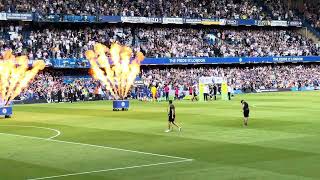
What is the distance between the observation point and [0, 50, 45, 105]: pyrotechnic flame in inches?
2084

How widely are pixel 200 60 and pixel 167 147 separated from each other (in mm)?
59452

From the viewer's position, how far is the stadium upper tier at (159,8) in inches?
3009

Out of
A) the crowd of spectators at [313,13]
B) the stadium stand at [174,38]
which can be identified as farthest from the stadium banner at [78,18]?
the crowd of spectators at [313,13]

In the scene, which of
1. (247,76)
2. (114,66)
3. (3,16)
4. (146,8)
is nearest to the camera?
(114,66)

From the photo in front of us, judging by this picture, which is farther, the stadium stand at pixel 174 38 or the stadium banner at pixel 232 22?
the stadium banner at pixel 232 22

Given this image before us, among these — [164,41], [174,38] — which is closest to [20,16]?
Answer: [164,41]

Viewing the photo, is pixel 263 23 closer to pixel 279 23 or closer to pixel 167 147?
pixel 279 23

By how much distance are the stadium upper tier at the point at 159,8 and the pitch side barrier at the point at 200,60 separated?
289 inches

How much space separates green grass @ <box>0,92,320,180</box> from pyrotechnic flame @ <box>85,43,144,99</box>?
20456 millimetres

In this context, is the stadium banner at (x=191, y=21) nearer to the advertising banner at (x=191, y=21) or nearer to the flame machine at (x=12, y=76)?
the advertising banner at (x=191, y=21)

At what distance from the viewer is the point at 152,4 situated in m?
88.2

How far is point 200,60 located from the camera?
85.2 m

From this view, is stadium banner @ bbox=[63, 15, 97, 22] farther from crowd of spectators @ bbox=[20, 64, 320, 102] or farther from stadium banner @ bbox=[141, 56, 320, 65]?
stadium banner @ bbox=[141, 56, 320, 65]

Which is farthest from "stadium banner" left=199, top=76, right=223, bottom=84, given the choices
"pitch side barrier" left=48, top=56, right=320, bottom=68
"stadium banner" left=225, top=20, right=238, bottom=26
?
"stadium banner" left=225, top=20, right=238, bottom=26
